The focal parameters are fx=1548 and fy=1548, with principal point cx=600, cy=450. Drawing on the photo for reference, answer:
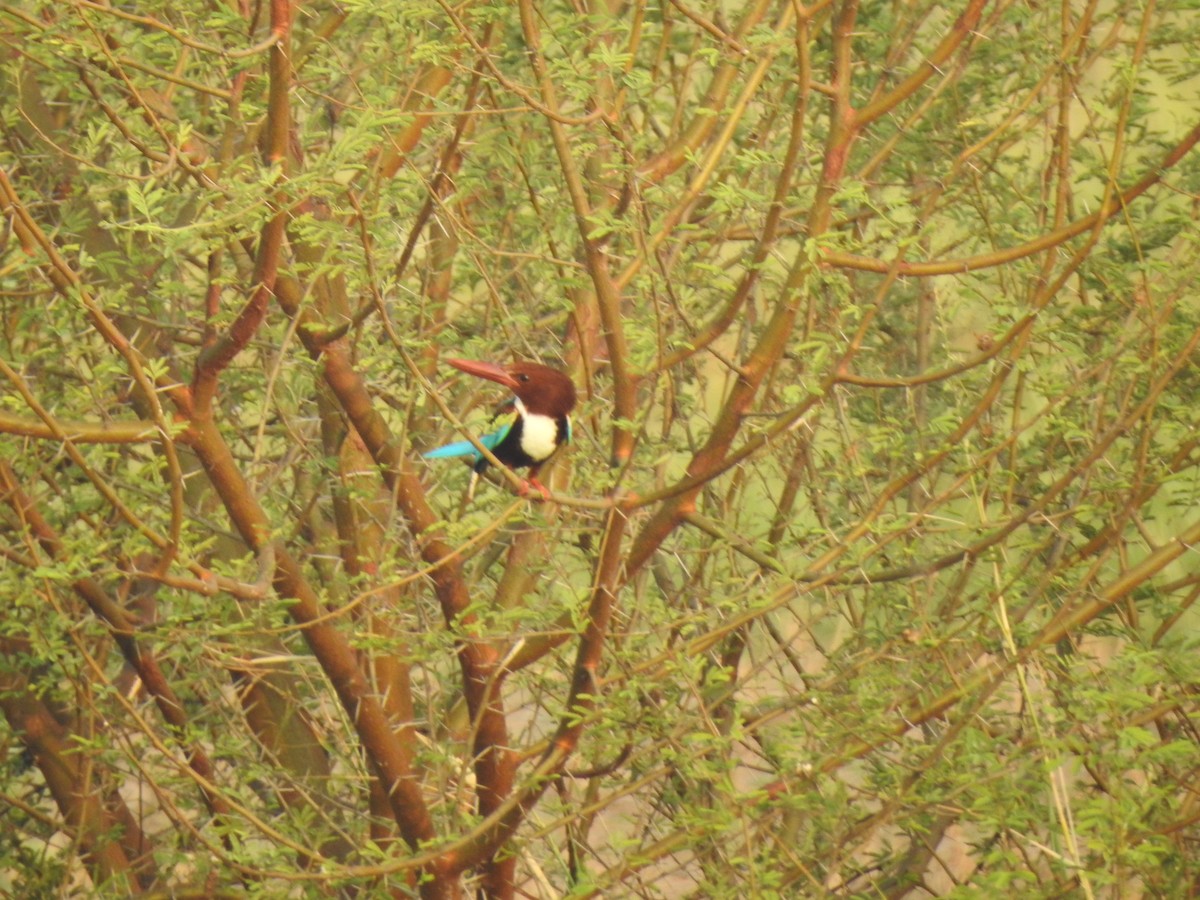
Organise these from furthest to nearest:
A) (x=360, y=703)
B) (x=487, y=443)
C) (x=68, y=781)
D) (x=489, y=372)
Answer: (x=68, y=781)
(x=360, y=703)
(x=487, y=443)
(x=489, y=372)

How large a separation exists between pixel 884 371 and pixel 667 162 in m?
1.01

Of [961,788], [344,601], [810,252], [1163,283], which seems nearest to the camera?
[810,252]

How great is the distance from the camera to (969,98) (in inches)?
142

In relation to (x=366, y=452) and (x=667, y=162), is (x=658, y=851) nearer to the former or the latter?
(x=366, y=452)

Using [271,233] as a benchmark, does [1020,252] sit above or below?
below

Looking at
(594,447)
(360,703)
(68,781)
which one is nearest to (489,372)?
(594,447)

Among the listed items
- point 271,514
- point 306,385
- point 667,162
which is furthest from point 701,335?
point 271,514

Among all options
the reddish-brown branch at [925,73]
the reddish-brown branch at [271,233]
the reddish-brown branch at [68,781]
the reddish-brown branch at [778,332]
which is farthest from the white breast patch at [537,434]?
the reddish-brown branch at [68,781]

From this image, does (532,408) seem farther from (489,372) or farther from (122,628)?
(122,628)

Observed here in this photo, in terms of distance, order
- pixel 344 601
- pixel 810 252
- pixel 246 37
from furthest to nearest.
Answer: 1. pixel 344 601
2. pixel 246 37
3. pixel 810 252

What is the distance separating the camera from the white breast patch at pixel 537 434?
2820 millimetres

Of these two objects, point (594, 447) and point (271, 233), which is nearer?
point (271, 233)

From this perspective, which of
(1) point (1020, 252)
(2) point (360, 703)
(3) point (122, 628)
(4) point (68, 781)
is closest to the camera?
(1) point (1020, 252)

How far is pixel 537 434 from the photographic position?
283 cm
